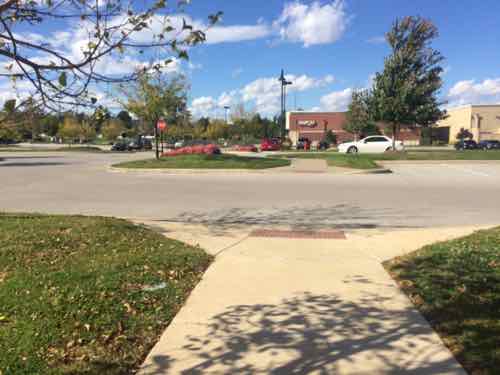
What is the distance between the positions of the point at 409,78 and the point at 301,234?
24.7 meters

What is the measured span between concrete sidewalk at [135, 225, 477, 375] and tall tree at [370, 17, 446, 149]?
980 inches

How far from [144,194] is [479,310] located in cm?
973

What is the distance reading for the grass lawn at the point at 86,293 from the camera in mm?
3021

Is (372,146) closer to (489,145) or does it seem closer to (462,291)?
(489,145)

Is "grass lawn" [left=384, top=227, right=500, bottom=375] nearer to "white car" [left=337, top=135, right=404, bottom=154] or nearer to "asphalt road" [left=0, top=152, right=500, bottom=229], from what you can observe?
"asphalt road" [left=0, top=152, right=500, bottom=229]

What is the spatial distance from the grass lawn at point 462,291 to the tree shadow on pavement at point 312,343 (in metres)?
0.17

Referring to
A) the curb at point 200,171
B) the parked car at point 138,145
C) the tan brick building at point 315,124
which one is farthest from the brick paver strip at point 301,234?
the tan brick building at point 315,124

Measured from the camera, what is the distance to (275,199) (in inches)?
429

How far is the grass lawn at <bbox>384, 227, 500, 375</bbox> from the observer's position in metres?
3.10

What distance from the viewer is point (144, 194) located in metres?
11.9

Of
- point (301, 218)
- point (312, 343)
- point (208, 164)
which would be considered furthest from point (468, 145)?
point (312, 343)

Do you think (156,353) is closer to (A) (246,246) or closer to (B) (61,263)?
(B) (61,263)

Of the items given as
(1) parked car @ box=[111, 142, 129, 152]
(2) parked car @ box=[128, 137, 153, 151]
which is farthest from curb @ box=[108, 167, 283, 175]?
(2) parked car @ box=[128, 137, 153, 151]

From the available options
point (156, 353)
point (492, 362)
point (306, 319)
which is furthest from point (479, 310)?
point (156, 353)
